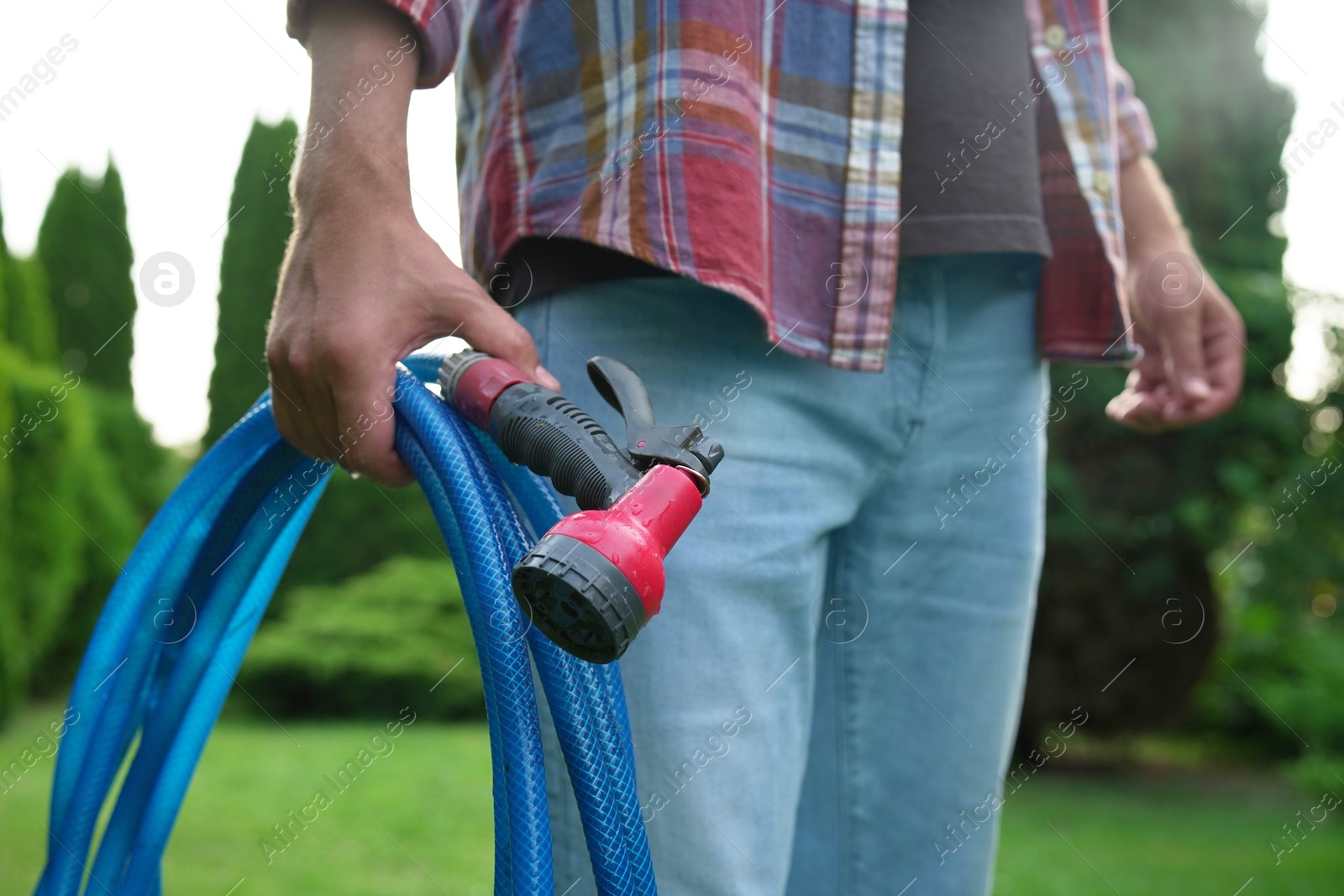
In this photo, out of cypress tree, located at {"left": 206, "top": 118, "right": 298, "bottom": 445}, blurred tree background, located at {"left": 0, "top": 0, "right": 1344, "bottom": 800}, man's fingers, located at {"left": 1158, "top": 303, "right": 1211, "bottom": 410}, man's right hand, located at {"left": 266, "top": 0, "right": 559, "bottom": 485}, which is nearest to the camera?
man's right hand, located at {"left": 266, "top": 0, "right": 559, "bottom": 485}

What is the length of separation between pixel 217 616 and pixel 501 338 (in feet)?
1.99

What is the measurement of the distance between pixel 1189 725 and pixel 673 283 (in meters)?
6.57

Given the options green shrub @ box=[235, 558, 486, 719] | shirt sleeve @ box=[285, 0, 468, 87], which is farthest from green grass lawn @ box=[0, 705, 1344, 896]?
shirt sleeve @ box=[285, 0, 468, 87]

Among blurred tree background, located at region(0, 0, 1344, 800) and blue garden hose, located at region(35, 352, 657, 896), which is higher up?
blue garden hose, located at region(35, 352, 657, 896)

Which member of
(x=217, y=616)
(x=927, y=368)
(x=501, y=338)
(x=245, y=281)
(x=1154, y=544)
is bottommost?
(x=245, y=281)

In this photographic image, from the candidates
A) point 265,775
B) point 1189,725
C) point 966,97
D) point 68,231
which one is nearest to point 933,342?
point 966,97

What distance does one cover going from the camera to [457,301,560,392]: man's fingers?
81 cm

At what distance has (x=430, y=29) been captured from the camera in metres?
0.81

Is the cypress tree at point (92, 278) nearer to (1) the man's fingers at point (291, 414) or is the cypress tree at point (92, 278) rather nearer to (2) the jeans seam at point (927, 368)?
(1) the man's fingers at point (291, 414)

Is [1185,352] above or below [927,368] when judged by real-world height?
below

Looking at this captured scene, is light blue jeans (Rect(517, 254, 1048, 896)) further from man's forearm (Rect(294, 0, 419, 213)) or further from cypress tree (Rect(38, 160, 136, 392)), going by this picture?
cypress tree (Rect(38, 160, 136, 392))

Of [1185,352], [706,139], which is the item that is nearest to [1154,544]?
[1185,352]

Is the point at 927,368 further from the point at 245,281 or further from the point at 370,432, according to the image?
the point at 245,281

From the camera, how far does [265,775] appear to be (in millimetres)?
4926
